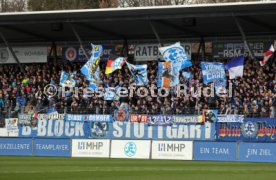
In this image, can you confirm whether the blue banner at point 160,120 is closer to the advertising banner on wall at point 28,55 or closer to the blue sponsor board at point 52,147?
the blue sponsor board at point 52,147

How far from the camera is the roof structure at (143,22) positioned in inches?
1542

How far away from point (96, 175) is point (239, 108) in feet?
57.5

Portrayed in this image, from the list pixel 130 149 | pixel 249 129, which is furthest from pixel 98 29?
pixel 130 149

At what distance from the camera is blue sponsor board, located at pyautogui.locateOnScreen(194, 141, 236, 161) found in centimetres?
3008

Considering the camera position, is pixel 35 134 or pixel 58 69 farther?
pixel 58 69

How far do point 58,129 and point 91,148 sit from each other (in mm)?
8609

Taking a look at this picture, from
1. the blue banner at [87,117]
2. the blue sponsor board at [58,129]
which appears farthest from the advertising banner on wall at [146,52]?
the blue sponsor board at [58,129]

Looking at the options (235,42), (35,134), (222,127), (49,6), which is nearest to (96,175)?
(222,127)

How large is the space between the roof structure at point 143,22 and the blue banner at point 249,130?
6.35 metres

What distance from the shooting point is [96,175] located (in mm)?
21344

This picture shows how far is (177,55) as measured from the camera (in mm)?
39688

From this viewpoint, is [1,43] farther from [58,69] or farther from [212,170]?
[212,170]

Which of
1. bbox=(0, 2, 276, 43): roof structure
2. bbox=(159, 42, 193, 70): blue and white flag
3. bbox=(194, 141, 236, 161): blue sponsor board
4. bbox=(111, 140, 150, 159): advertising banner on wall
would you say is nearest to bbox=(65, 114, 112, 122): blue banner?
bbox=(159, 42, 193, 70): blue and white flag

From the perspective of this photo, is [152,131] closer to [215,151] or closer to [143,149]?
[143,149]
